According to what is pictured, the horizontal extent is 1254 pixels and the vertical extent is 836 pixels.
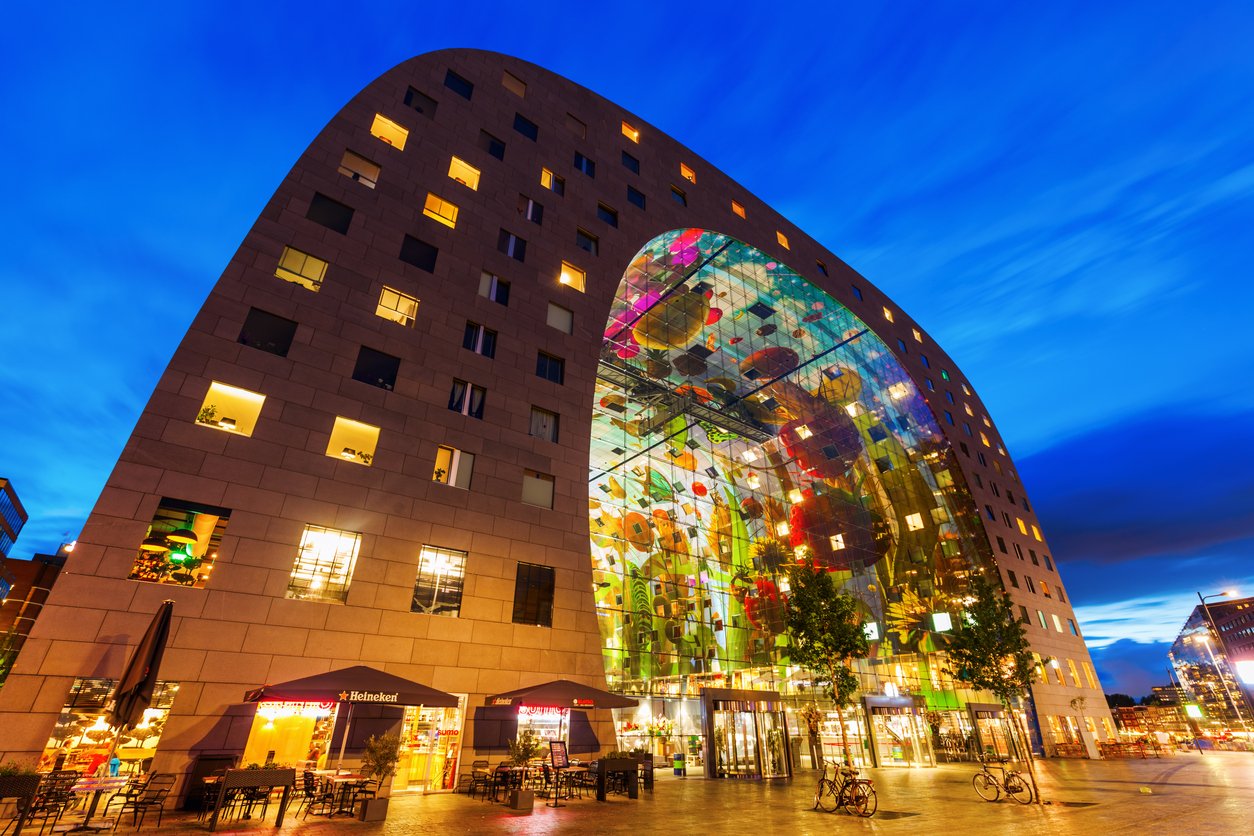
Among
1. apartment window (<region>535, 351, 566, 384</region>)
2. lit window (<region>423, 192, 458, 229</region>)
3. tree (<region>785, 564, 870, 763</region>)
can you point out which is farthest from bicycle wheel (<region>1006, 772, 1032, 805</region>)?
lit window (<region>423, 192, 458, 229</region>)

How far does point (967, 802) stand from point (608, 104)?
1381 inches

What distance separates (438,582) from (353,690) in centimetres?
433

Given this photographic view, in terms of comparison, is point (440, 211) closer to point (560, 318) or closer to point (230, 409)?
point (560, 318)

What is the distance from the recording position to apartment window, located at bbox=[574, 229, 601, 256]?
26641 millimetres

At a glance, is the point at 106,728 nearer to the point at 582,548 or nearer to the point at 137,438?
the point at 137,438

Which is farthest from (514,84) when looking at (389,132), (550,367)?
(550,367)

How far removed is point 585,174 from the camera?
94.0ft

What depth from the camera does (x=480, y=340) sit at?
2127 centimetres

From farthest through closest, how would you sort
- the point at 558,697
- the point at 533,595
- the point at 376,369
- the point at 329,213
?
the point at 329,213, the point at 533,595, the point at 376,369, the point at 558,697

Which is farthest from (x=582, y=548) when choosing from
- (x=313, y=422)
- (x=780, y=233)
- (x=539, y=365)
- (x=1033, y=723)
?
(x=1033, y=723)

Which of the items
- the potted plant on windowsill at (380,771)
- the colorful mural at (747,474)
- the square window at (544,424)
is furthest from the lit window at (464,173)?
the potted plant on windowsill at (380,771)

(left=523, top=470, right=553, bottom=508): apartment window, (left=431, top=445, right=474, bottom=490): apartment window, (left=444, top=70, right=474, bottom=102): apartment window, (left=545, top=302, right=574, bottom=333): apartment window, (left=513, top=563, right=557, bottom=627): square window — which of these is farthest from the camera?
(left=444, top=70, right=474, bottom=102): apartment window

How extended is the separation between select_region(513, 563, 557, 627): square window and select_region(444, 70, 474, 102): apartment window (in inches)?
836

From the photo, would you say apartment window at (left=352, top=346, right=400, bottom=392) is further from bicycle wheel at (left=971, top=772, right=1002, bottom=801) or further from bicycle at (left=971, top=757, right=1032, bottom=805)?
bicycle wheel at (left=971, top=772, right=1002, bottom=801)
